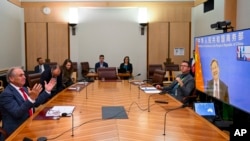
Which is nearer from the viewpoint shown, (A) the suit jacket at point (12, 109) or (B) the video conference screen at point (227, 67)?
(A) the suit jacket at point (12, 109)

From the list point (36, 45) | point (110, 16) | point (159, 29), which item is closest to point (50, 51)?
point (36, 45)

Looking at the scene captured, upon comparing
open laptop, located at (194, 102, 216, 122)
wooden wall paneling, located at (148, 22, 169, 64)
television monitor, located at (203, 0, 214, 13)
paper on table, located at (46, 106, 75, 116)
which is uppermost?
television monitor, located at (203, 0, 214, 13)

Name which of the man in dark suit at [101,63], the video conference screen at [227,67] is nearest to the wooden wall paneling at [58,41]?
the man in dark suit at [101,63]

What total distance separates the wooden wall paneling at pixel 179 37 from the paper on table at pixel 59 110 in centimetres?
653

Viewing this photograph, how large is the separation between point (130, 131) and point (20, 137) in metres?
0.86

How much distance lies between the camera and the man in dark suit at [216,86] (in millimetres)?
3662

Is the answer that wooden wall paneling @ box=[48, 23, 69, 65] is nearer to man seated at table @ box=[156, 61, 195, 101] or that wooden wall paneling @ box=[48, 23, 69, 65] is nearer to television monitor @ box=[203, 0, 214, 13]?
television monitor @ box=[203, 0, 214, 13]

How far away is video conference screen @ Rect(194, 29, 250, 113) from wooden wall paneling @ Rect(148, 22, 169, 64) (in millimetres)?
4555

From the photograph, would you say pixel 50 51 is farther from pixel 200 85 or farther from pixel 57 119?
pixel 57 119

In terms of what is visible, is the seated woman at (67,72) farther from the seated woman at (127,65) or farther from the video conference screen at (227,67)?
the seated woman at (127,65)

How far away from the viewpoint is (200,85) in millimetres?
4414

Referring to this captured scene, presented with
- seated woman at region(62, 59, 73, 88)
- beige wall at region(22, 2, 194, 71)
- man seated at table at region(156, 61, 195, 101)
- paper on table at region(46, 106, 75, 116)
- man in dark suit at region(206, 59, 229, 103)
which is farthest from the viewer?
beige wall at region(22, 2, 194, 71)

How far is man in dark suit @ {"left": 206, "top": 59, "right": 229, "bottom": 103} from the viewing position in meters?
3.66

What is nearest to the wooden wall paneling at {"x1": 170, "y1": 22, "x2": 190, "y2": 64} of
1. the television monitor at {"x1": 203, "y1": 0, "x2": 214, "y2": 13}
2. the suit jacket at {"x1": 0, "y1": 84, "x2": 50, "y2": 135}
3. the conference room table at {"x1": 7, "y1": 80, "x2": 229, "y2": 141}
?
the television monitor at {"x1": 203, "y1": 0, "x2": 214, "y2": 13}
